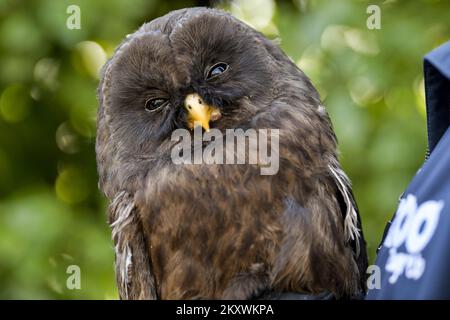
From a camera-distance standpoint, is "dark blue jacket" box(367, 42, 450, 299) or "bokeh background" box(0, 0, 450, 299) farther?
"bokeh background" box(0, 0, 450, 299)

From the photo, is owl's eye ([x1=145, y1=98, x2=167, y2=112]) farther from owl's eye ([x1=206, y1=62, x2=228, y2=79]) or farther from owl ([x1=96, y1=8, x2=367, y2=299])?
owl's eye ([x1=206, y1=62, x2=228, y2=79])

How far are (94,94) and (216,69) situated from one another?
807mm

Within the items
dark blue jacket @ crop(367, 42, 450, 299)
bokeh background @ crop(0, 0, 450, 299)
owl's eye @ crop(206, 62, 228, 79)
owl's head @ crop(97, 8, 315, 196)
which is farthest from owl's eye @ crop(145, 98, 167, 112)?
dark blue jacket @ crop(367, 42, 450, 299)

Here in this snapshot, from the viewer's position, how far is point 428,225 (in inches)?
58.1

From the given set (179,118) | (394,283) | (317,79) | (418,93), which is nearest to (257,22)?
(317,79)

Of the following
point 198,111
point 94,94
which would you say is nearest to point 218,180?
point 198,111

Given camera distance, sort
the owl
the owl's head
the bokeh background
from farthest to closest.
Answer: the bokeh background → the owl's head → the owl

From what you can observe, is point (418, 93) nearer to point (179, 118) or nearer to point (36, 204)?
point (179, 118)

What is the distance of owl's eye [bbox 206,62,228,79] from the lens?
2.19 m

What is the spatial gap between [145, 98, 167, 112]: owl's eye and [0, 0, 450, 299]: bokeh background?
2.01 ft

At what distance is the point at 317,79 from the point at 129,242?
3.04 feet

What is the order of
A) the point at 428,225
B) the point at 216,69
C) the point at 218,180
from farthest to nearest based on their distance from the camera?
the point at 216,69, the point at 218,180, the point at 428,225

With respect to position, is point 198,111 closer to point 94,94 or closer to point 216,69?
point 216,69

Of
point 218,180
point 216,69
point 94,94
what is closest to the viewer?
point 218,180
